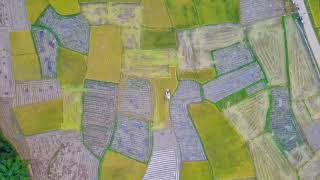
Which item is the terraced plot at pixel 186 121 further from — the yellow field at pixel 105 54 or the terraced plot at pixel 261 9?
the terraced plot at pixel 261 9

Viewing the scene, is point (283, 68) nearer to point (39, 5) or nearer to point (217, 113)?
point (217, 113)

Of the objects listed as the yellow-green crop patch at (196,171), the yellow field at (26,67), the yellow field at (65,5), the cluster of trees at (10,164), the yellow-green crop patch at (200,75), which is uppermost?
the yellow field at (65,5)

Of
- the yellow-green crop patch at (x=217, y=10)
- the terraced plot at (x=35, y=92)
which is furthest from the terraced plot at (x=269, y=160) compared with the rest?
the terraced plot at (x=35, y=92)

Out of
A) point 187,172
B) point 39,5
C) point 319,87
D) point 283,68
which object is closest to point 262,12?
point 283,68

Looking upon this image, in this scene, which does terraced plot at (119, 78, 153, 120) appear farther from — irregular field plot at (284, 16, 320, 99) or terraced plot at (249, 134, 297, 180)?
irregular field plot at (284, 16, 320, 99)

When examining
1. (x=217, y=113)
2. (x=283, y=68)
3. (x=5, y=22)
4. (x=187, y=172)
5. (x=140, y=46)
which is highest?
(x=5, y=22)

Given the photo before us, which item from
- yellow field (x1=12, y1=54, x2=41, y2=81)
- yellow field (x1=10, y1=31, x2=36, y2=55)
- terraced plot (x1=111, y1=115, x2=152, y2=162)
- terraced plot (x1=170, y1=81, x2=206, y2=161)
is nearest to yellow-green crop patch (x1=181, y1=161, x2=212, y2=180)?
terraced plot (x1=170, y1=81, x2=206, y2=161)
